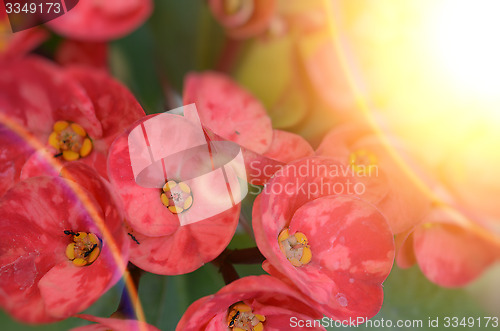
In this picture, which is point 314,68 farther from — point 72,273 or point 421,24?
point 72,273

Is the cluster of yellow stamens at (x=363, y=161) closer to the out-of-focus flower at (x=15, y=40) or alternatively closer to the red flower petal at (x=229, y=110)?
the red flower petal at (x=229, y=110)

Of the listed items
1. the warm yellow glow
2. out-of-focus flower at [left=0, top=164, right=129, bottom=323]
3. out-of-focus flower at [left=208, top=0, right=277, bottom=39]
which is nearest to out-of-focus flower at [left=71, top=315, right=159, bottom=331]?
out-of-focus flower at [left=0, top=164, right=129, bottom=323]

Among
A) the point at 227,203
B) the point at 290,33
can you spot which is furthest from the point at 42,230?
the point at 290,33

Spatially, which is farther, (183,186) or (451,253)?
(451,253)

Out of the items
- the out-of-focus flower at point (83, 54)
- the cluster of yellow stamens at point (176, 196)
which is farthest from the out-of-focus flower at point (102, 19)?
the cluster of yellow stamens at point (176, 196)

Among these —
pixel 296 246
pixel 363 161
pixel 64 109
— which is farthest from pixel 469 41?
pixel 64 109

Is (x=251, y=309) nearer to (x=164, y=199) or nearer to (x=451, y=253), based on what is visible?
(x=164, y=199)
